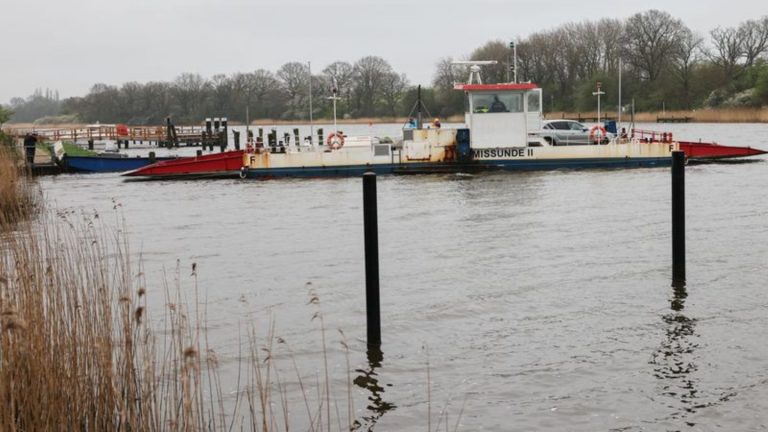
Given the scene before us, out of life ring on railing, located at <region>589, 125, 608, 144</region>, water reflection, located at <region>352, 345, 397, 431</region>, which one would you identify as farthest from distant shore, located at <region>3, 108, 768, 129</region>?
water reflection, located at <region>352, 345, 397, 431</region>

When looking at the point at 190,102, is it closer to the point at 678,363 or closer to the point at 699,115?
the point at 699,115

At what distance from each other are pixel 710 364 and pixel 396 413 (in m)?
3.46

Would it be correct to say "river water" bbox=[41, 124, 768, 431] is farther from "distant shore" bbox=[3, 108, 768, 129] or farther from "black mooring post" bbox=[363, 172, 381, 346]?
"distant shore" bbox=[3, 108, 768, 129]

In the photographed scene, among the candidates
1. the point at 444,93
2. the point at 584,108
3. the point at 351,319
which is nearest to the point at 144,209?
the point at 351,319

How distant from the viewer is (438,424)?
7.77 metres

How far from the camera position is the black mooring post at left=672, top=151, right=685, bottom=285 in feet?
38.9

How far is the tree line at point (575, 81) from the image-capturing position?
10994 centimetres

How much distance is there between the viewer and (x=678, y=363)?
380 inches

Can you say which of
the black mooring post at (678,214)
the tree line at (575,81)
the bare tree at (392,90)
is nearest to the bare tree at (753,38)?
the tree line at (575,81)

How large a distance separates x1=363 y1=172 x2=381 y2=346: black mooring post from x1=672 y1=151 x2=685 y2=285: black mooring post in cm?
445

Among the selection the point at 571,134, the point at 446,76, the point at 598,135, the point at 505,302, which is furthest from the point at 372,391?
the point at 446,76

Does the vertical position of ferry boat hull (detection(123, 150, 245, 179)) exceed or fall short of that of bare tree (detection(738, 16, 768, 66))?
it falls short

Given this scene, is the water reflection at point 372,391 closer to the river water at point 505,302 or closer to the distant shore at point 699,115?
the river water at point 505,302

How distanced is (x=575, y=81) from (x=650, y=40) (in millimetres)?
12922
